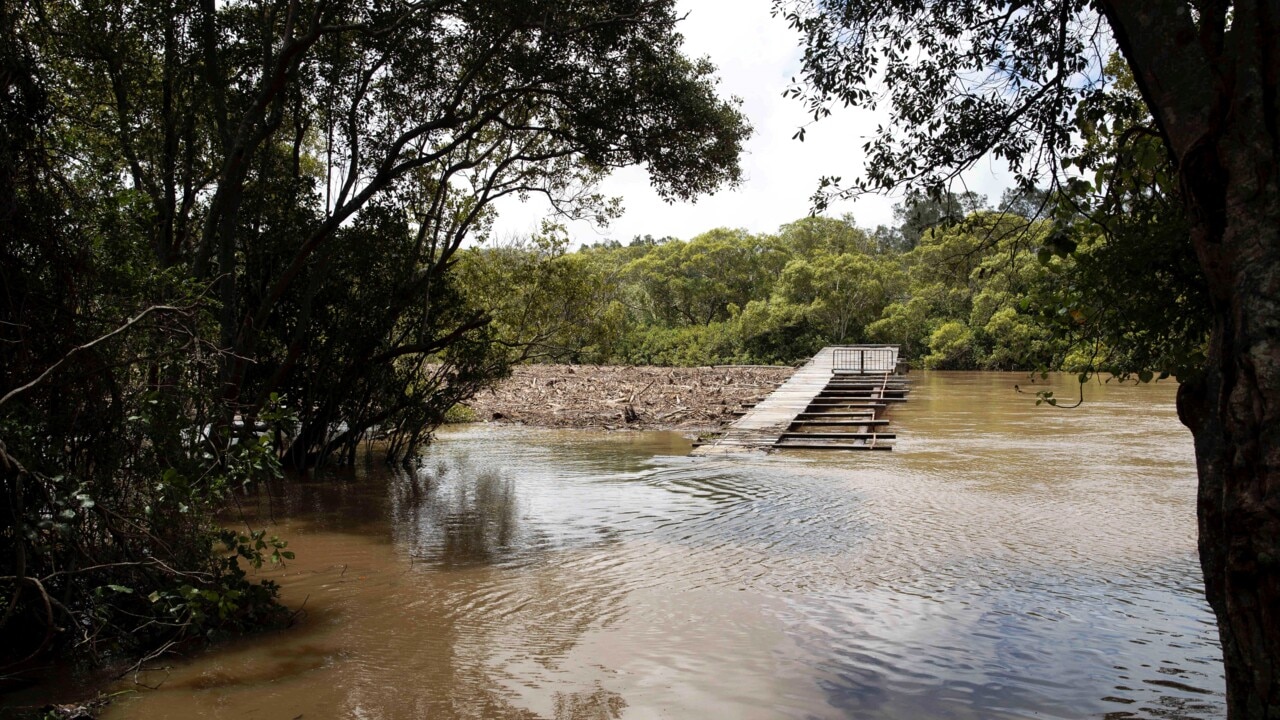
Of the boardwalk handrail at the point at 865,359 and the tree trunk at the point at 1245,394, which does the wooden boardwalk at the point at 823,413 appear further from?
the tree trunk at the point at 1245,394

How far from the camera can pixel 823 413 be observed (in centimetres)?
1858

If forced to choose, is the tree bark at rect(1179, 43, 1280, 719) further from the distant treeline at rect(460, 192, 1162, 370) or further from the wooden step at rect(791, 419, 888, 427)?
the distant treeline at rect(460, 192, 1162, 370)

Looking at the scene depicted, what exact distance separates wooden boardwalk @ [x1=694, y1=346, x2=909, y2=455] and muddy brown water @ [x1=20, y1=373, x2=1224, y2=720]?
90.9 inches

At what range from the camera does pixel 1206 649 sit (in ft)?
17.4

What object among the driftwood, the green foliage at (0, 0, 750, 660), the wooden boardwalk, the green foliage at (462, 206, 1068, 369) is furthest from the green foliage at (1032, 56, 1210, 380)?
the green foliage at (462, 206, 1068, 369)

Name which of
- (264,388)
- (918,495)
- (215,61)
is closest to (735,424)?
(918,495)

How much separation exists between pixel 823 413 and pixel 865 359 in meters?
A: 12.5

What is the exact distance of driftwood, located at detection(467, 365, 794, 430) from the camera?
63.5 feet

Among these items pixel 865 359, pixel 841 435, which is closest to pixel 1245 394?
pixel 841 435

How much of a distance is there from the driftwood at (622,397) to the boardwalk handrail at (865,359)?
1952 millimetres

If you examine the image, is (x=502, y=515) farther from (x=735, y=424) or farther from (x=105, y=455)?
(x=735, y=424)

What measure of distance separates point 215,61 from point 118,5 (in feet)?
3.53

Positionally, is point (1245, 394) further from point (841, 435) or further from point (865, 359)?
point (865, 359)

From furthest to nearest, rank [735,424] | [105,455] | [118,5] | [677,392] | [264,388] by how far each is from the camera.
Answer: [677,392]
[735,424]
[264,388]
[118,5]
[105,455]
